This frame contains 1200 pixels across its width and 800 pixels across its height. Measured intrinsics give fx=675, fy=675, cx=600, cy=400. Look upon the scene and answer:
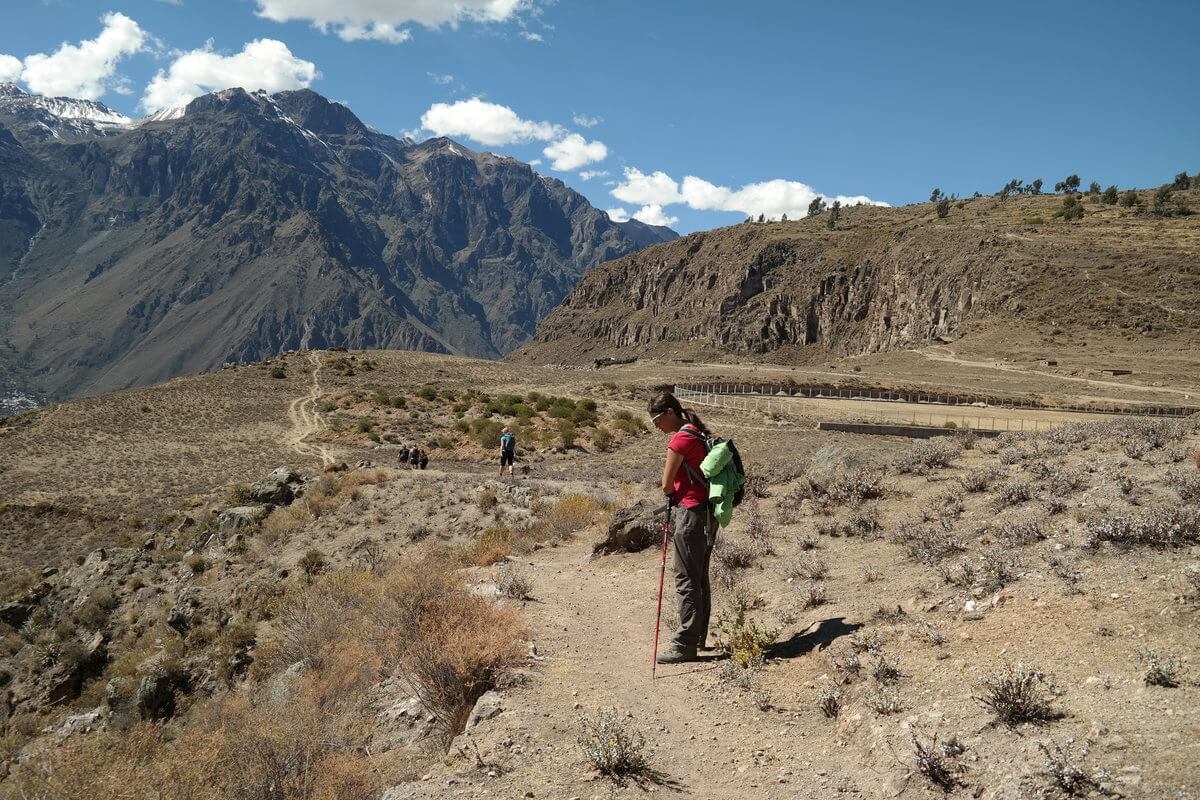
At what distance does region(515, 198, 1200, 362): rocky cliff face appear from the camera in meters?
64.0

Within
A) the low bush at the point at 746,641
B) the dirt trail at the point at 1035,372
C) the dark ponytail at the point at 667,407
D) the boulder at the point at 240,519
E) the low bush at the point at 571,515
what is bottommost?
the boulder at the point at 240,519

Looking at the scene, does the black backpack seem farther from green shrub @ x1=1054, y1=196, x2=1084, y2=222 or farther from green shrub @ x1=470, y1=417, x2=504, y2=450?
green shrub @ x1=1054, y1=196, x2=1084, y2=222

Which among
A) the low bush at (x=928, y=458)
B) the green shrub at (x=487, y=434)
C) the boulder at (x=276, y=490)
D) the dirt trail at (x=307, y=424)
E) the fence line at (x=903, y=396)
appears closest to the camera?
the low bush at (x=928, y=458)

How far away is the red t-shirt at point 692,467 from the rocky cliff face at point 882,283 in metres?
69.7

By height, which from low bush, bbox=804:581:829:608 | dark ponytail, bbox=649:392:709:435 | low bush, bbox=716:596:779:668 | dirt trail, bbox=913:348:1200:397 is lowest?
low bush, bbox=716:596:779:668

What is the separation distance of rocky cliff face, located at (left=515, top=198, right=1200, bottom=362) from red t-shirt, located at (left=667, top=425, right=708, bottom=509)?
229ft

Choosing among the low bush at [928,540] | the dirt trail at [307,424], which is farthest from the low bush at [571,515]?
the dirt trail at [307,424]

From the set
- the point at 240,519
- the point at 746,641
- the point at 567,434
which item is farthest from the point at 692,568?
the point at 567,434

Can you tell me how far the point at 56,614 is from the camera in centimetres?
1712

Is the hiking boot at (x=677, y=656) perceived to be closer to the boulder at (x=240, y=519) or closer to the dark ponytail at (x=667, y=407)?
the dark ponytail at (x=667, y=407)

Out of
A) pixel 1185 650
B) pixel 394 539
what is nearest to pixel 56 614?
pixel 394 539

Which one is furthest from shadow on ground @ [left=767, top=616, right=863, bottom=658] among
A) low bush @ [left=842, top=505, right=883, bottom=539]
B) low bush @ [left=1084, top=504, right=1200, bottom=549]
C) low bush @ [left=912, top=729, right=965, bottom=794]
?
low bush @ [left=842, top=505, right=883, bottom=539]

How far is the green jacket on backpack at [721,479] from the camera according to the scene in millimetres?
5973

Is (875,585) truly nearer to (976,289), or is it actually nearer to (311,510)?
(311,510)
